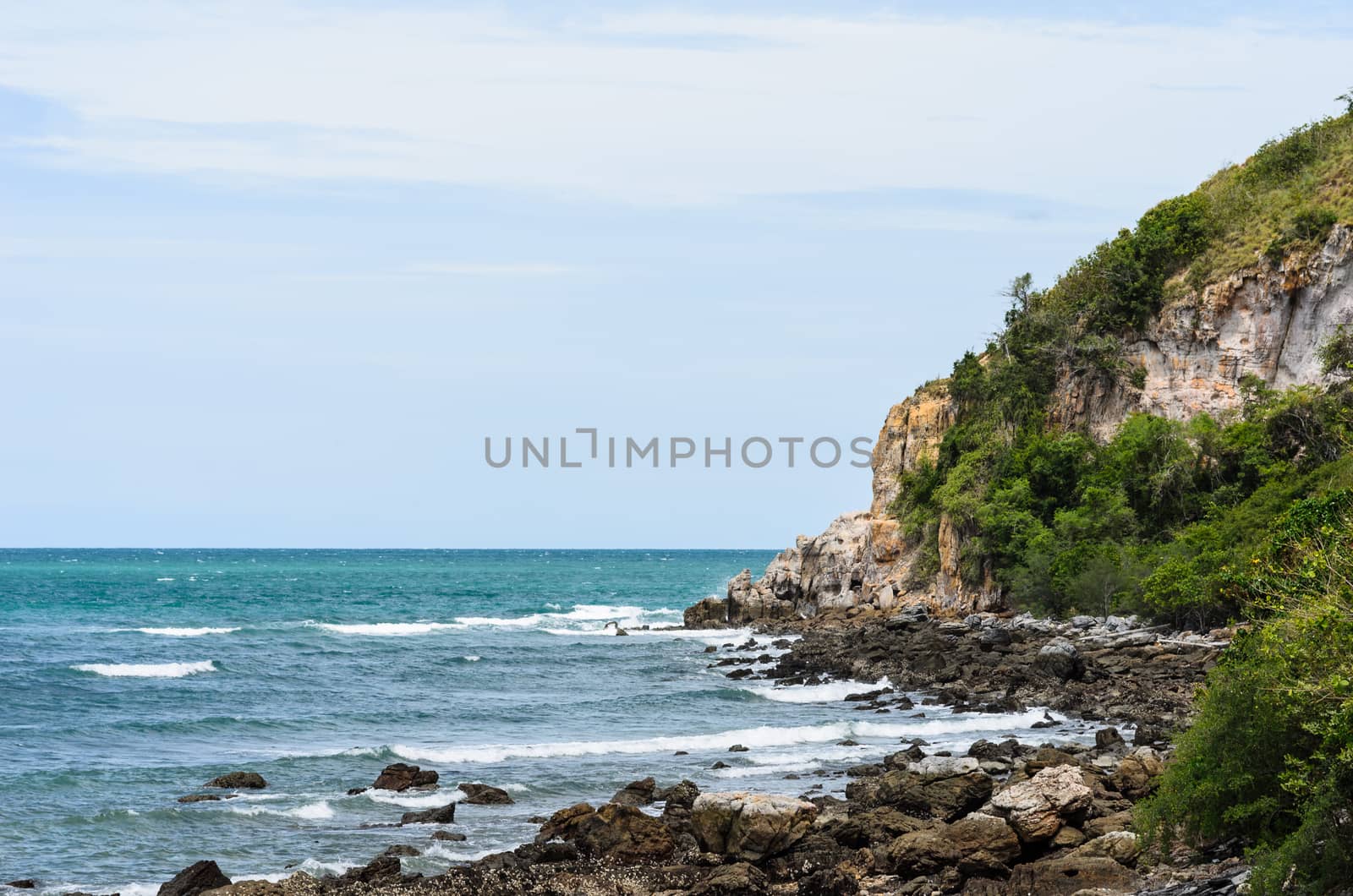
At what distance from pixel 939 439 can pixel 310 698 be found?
35025 millimetres

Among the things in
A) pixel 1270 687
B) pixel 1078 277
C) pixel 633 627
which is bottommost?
pixel 633 627

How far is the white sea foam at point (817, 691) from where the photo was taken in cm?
4025

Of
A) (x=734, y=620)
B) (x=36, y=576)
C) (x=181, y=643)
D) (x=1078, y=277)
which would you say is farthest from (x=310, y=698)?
(x=36, y=576)

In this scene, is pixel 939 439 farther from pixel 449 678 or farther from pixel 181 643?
pixel 181 643

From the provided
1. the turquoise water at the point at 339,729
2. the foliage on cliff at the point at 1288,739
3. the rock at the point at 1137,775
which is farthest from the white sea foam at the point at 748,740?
the foliage on cliff at the point at 1288,739

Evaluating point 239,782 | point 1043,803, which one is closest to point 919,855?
point 1043,803

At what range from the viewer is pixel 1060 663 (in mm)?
37094

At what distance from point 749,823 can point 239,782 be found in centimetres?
1269

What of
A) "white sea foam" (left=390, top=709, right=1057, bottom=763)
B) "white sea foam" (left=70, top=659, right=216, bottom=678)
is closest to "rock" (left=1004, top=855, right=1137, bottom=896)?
"white sea foam" (left=390, top=709, right=1057, bottom=763)

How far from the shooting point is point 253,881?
61.8 feet

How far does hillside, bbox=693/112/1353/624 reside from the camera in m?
46.0

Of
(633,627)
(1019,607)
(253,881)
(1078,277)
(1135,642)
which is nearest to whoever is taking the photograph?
(253,881)

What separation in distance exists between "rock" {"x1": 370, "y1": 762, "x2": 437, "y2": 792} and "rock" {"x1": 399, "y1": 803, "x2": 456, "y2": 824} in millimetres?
2825

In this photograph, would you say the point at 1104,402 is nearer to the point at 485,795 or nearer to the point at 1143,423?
the point at 1143,423
